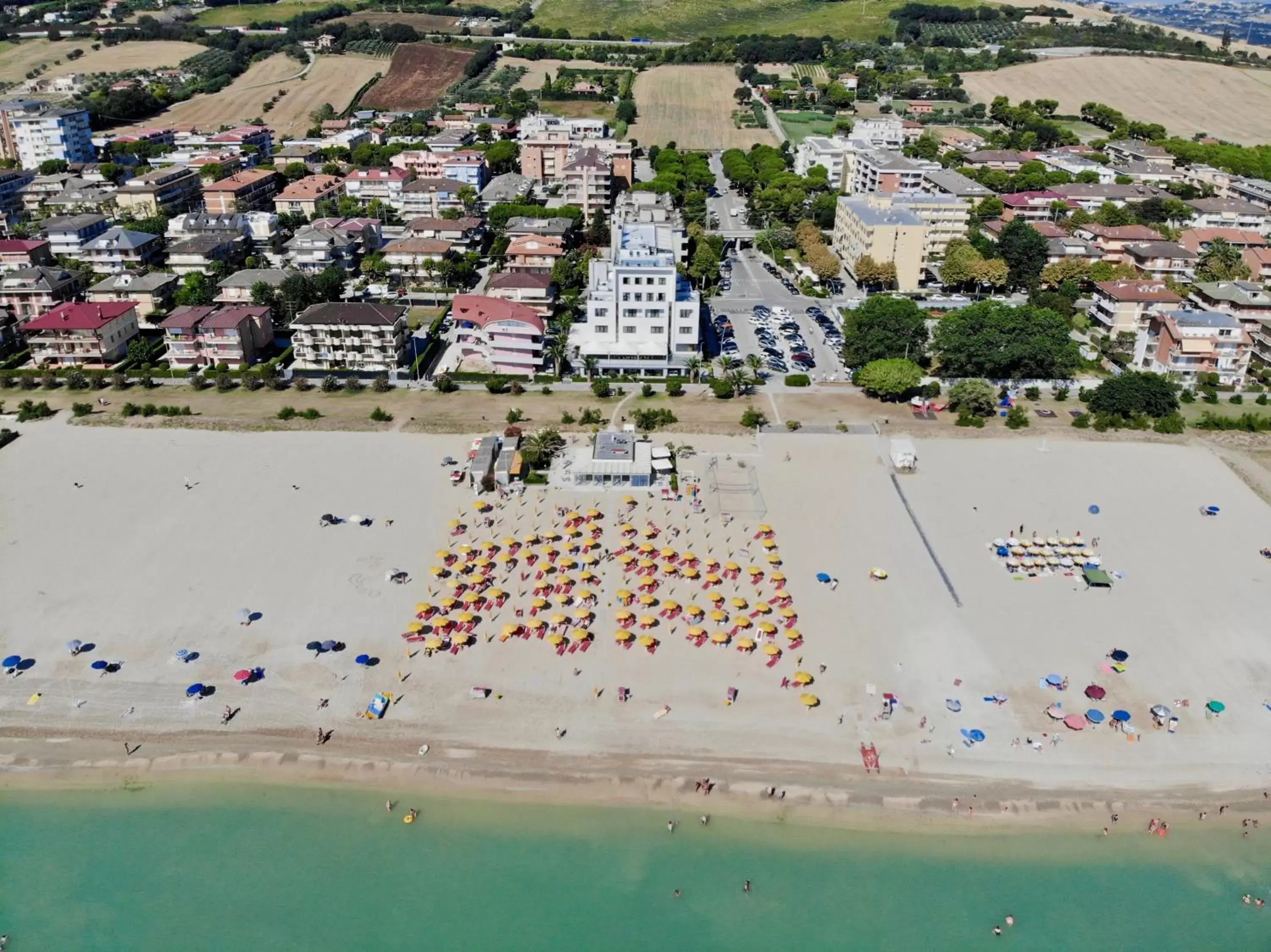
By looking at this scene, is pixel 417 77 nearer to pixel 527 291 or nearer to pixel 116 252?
pixel 116 252

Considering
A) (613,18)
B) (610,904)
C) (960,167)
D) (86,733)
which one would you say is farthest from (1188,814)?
→ (613,18)

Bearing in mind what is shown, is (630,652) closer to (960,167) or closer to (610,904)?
(610,904)

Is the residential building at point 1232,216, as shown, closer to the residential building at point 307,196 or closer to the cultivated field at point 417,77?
the residential building at point 307,196

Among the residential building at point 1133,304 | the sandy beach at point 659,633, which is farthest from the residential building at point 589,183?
the sandy beach at point 659,633

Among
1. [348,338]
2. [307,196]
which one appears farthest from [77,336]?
[307,196]

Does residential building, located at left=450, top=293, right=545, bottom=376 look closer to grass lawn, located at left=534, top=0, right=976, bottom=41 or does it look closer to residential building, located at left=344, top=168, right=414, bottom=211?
residential building, located at left=344, top=168, right=414, bottom=211
